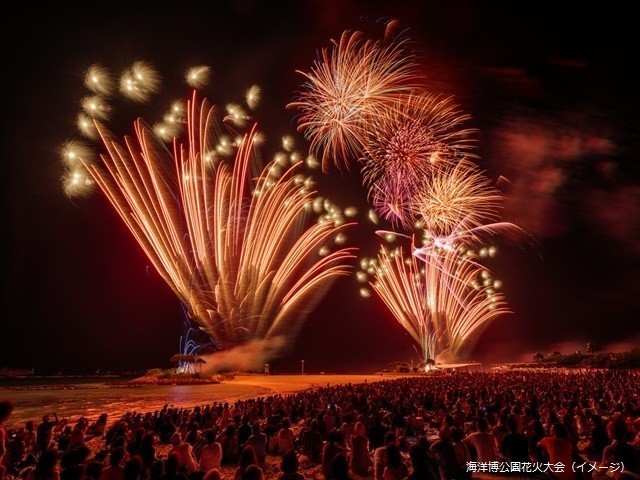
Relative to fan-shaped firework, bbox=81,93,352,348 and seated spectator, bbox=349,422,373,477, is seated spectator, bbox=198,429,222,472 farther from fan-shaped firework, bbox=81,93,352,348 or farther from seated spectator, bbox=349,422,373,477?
fan-shaped firework, bbox=81,93,352,348

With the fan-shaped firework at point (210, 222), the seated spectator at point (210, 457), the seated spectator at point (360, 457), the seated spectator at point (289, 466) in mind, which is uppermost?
the fan-shaped firework at point (210, 222)

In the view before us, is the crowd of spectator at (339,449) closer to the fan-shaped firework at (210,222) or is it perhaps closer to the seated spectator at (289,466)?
the seated spectator at (289,466)

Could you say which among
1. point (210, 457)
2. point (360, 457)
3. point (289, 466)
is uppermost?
point (289, 466)

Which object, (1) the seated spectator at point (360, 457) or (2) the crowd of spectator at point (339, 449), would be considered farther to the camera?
(1) the seated spectator at point (360, 457)

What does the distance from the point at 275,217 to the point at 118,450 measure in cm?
2794

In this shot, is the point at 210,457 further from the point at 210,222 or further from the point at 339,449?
the point at 210,222

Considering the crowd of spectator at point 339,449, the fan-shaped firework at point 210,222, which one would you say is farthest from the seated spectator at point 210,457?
the fan-shaped firework at point 210,222

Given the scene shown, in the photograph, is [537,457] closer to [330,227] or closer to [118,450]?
[118,450]

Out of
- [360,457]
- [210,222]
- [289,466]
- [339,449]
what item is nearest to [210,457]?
[339,449]

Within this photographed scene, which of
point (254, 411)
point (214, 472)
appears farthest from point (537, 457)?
point (254, 411)

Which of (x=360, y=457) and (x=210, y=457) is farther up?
(x=210, y=457)

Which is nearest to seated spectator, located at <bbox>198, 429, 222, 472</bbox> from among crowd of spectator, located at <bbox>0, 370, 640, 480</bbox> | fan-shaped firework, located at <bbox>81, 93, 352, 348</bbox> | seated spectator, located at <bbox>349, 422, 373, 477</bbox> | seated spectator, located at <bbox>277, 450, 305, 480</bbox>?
crowd of spectator, located at <bbox>0, 370, 640, 480</bbox>

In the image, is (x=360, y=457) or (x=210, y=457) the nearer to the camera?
(x=210, y=457)

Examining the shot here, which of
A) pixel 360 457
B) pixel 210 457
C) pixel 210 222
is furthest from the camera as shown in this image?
pixel 210 222
